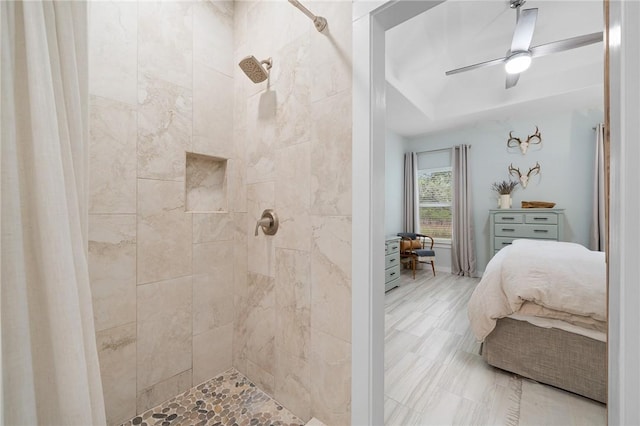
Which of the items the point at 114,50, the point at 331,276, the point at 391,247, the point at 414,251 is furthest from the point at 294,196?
the point at 414,251

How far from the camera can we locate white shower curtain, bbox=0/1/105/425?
66 centimetres

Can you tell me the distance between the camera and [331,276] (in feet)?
3.66

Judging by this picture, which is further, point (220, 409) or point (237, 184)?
point (237, 184)

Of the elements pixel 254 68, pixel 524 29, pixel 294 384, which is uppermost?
pixel 524 29

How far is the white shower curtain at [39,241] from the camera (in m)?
0.66

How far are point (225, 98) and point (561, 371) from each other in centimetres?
275

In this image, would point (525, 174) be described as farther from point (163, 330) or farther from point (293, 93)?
point (163, 330)

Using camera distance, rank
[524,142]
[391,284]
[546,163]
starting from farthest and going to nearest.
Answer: [524,142]
[546,163]
[391,284]

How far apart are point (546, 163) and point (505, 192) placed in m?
0.69

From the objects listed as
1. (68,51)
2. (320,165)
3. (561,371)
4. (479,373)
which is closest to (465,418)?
(479,373)

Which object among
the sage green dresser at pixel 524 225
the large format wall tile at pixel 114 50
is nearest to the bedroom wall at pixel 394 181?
the sage green dresser at pixel 524 225

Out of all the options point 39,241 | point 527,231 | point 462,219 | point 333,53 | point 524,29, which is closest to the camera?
point 39,241

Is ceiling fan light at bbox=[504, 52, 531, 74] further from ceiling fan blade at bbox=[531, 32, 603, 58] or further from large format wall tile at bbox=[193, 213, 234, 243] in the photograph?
large format wall tile at bbox=[193, 213, 234, 243]

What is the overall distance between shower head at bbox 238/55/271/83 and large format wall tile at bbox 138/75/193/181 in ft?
1.23
